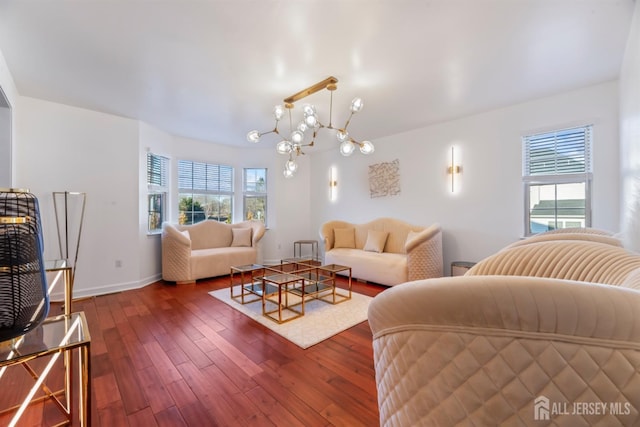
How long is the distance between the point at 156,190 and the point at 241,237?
170cm

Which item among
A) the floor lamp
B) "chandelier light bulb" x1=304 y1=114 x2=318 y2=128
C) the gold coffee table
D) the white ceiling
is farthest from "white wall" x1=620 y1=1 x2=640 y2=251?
the floor lamp

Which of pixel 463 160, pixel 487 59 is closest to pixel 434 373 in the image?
pixel 487 59

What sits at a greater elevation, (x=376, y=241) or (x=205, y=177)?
(x=205, y=177)

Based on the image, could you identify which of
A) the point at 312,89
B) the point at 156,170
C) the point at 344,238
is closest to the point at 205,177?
the point at 156,170

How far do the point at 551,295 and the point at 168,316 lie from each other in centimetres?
328

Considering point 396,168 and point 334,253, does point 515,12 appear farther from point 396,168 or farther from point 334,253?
point 334,253

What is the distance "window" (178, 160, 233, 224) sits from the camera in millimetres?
5055

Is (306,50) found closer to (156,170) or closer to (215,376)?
(215,376)

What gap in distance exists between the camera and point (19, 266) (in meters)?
0.79

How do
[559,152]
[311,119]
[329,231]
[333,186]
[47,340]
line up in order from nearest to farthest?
[47,340] < [311,119] < [559,152] < [329,231] < [333,186]

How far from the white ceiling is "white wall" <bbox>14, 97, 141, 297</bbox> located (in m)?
0.32

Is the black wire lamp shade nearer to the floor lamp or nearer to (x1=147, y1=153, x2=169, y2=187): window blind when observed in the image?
the floor lamp

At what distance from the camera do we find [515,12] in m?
1.77

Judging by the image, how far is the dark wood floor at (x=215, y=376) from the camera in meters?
1.46
